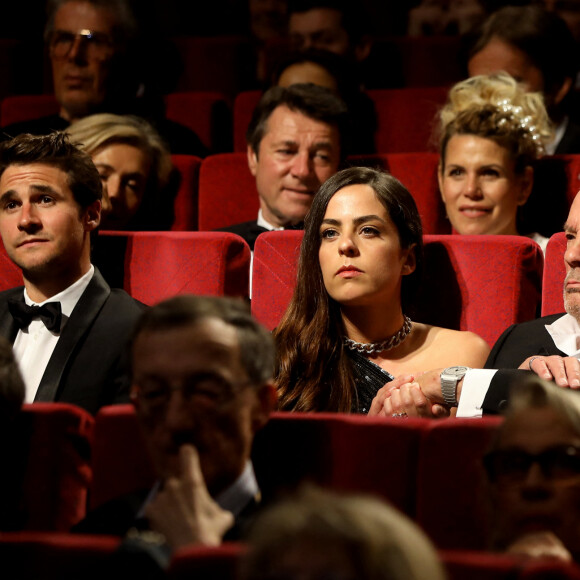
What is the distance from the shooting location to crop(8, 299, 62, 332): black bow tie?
101 centimetres

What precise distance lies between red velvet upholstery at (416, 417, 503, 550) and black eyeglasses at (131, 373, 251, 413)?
14 centimetres

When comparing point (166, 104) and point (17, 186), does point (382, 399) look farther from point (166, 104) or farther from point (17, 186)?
point (166, 104)

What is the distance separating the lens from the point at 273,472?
2.34 feet

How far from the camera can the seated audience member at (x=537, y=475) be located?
0.58m

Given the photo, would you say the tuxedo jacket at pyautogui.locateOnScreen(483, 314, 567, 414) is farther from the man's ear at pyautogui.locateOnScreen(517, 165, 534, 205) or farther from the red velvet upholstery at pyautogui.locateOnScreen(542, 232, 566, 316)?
the man's ear at pyautogui.locateOnScreen(517, 165, 534, 205)

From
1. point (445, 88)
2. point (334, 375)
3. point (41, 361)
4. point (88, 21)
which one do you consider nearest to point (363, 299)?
point (334, 375)

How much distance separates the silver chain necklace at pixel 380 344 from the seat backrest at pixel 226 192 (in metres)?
0.40

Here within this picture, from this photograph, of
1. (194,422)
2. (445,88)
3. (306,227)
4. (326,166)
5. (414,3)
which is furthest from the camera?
(414,3)

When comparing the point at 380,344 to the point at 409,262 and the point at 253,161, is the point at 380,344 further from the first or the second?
the point at 253,161

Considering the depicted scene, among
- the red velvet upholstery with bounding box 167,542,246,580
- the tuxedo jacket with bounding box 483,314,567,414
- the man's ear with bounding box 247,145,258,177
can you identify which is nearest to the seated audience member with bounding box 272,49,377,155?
the man's ear with bounding box 247,145,258,177

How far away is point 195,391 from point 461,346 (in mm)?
451

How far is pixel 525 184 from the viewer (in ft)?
4.17

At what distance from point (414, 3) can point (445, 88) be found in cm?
52

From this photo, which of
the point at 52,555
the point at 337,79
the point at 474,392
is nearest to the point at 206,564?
the point at 52,555
